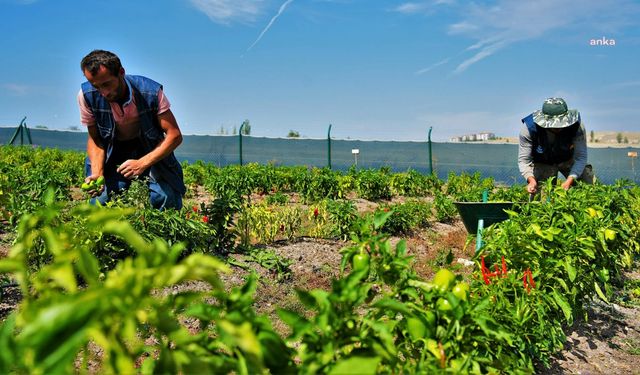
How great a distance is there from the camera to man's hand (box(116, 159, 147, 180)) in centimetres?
418

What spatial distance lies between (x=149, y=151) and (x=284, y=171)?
21.6ft

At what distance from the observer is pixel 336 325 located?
1.32m

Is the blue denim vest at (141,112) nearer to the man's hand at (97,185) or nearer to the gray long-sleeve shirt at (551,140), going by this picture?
the man's hand at (97,185)

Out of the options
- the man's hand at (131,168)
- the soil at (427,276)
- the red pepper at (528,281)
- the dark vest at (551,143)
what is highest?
the dark vest at (551,143)

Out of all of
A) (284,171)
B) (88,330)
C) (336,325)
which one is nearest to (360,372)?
(336,325)

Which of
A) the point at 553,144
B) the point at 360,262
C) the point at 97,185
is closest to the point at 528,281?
the point at 360,262

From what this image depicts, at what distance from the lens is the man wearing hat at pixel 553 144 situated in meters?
5.30

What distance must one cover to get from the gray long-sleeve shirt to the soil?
41.1 inches

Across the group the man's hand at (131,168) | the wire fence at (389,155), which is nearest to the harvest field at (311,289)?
the man's hand at (131,168)

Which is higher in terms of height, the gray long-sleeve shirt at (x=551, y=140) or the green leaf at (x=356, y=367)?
the gray long-sleeve shirt at (x=551, y=140)

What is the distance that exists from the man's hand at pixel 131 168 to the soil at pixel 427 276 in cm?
87

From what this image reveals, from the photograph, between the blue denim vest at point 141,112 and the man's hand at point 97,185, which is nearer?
the man's hand at point 97,185

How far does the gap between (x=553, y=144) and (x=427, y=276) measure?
6.11 feet

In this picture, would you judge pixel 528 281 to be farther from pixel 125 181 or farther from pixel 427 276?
pixel 125 181
